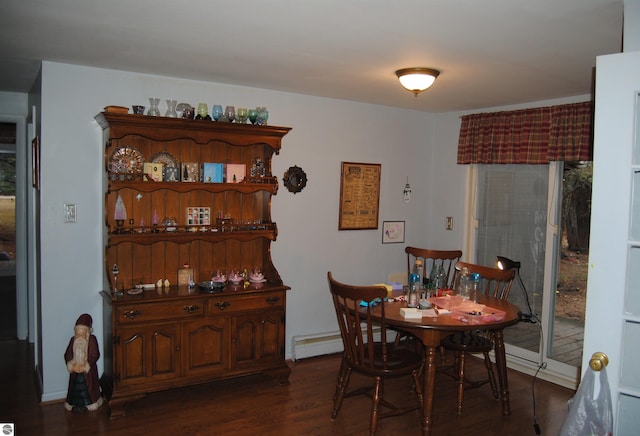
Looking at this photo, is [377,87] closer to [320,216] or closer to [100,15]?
[320,216]

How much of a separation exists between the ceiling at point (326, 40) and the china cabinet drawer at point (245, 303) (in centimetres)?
162

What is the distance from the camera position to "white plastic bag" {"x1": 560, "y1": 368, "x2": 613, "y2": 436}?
171cm

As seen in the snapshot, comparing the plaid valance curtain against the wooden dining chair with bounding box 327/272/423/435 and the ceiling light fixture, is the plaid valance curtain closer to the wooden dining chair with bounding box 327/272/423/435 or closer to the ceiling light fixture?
the ceiling light fixture

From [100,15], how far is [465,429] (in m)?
3.18

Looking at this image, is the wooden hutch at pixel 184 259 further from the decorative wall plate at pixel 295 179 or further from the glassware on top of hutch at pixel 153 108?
the decorative wall plate at pixel 295 179

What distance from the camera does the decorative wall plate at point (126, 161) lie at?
343 cm

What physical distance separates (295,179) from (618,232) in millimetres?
2927

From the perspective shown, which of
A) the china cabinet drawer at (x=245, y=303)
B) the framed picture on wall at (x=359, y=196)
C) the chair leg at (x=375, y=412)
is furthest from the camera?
the framed picture on wall at (x=359, y=196)

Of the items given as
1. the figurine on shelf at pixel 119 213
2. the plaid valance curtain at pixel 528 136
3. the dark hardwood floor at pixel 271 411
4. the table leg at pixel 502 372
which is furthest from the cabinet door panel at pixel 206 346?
the plaid valance curtain at pixel 528 136

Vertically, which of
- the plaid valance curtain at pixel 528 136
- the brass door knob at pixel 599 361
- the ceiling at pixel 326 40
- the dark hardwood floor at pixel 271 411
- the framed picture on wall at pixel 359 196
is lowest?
the dark hardwood floor at pixel 271 411

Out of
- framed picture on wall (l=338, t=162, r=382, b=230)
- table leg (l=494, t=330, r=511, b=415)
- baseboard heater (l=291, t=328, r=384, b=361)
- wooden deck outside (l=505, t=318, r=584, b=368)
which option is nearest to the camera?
table leg (l=494, t=330, r=511, b=415)

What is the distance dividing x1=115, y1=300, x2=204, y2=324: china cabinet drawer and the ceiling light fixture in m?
2.07

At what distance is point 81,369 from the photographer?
3260mm

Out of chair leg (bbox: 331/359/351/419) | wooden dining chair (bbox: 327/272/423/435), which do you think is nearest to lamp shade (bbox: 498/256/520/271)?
wooden dining chair (bbox: 327/272/423/435)
